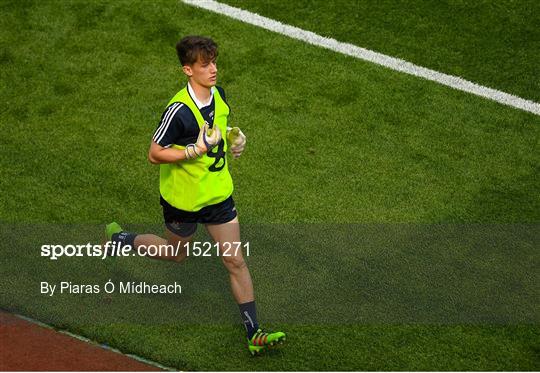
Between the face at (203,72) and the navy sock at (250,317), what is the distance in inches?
62.9

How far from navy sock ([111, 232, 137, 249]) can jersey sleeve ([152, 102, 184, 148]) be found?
1.25 meters

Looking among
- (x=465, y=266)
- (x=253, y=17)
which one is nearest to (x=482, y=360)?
(x=465, y=266)

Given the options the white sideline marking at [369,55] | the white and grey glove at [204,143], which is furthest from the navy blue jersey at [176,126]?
the white sideline marking at [369,55]

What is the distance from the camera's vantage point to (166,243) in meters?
8.62

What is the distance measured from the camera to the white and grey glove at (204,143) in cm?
769

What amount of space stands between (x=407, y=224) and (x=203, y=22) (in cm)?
382

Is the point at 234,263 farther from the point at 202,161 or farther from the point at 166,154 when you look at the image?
the point at 166,154

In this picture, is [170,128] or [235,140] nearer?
[170,128]

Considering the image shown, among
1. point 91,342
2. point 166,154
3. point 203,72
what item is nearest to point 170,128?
point 166,154

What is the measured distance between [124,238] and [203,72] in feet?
5.61

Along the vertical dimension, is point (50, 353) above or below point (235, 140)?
below

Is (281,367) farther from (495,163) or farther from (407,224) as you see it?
(495,163)

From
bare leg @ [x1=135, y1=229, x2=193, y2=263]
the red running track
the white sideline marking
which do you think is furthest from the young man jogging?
the white sideline marking

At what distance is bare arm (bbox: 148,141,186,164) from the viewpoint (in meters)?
7.79
